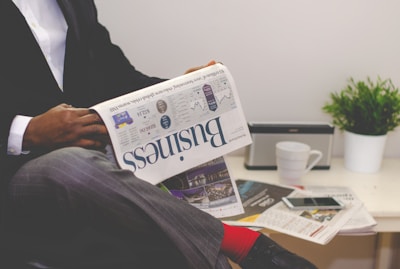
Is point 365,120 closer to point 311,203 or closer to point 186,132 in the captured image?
point 311,203

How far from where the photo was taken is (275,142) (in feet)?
4.86

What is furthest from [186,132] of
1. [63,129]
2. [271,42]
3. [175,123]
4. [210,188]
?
[271,42]

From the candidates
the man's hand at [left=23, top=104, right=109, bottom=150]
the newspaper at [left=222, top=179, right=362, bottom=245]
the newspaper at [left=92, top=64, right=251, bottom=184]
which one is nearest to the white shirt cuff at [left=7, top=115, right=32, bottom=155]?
the man's hand at [left=23, top=104, right=109, bottom=150]

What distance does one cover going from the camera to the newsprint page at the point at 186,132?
1.02m

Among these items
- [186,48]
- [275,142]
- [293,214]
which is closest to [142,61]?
[186,48]

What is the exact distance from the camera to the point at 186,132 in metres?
1.09

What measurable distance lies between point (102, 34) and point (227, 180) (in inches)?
20.3

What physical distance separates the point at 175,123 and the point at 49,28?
0.42 m

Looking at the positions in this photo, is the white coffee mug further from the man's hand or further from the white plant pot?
the man's hand

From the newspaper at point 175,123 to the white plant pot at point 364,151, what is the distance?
502 millimetres

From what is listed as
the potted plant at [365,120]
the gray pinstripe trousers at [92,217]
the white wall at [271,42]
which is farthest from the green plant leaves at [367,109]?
the gray pinstripe trousers at [92,217]

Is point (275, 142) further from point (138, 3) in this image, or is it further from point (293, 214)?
point (138, 3)

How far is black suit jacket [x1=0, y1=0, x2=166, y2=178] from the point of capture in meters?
1.06

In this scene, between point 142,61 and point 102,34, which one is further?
point 142,61
